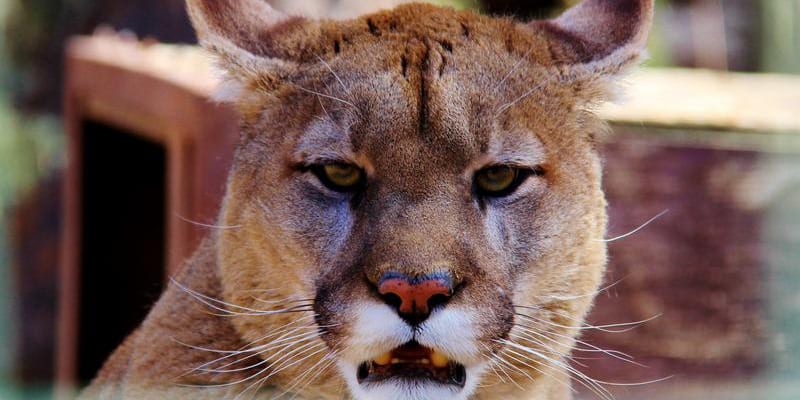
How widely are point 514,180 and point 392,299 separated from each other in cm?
75

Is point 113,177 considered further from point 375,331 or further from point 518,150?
point 375,331

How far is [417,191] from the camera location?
3453 millimetres

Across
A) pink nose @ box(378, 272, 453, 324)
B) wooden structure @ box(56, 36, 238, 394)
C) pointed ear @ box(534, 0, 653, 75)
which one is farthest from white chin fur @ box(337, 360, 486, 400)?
wooden structure @ box(56, 36, 238, 394)

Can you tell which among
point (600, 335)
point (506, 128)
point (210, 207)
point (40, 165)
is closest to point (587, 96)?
point (506, 128)

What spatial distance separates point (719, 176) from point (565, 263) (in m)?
3.00

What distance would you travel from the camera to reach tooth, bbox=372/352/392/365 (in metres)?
3.32

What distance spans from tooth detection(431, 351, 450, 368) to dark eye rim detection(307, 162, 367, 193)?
24.2 inches

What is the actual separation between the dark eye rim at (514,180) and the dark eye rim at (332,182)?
357 millimetres

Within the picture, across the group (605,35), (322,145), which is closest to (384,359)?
(322,145)

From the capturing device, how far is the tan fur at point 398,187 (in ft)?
11.2

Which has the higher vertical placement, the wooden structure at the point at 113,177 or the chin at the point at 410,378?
the wooden structure at the point at 113,177

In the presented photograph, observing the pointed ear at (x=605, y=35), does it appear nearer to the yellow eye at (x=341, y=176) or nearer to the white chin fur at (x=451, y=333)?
the yellow eye at (x=341, y=176)

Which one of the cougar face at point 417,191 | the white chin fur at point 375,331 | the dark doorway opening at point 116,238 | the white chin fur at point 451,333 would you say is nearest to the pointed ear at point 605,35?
the cougar face at point 417,191

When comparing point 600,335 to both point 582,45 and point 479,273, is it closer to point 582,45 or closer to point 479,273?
point 582,45
